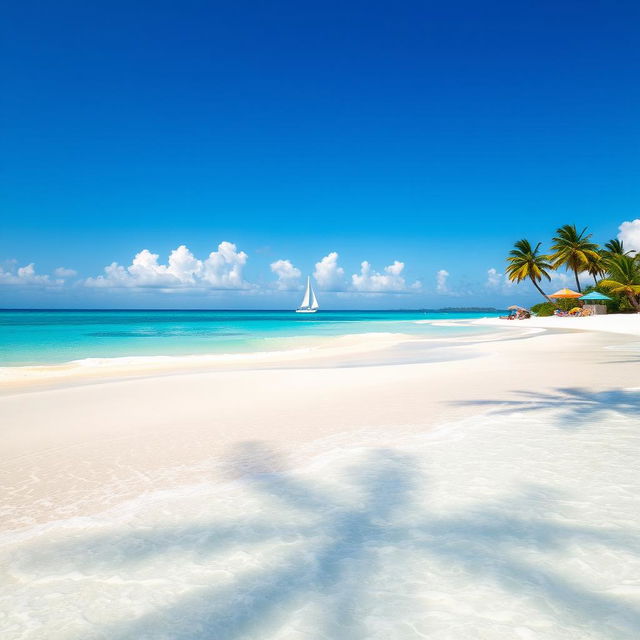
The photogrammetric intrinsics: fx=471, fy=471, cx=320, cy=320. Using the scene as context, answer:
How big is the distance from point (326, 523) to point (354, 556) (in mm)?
509

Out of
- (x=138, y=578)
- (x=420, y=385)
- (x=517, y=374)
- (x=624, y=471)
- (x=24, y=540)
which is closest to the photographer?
(x=138, y=578)

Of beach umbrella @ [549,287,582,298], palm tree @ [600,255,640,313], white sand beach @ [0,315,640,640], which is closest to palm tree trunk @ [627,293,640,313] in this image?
palm tree @ [600,255,640,313]

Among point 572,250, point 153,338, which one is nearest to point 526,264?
point 572,250

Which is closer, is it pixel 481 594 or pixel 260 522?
pixel 481 594

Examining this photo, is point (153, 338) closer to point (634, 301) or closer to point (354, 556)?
point (354, 556)

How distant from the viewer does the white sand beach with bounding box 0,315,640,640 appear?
2.34m

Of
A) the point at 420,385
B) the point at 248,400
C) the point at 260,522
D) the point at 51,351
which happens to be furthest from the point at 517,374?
the point at 51,351

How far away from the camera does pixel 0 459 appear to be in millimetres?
5234

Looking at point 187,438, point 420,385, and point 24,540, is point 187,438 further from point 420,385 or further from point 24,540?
point 420,385

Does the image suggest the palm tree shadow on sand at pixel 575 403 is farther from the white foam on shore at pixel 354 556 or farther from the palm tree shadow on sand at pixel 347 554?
the palm tree shadow on sand at pixel 347 554

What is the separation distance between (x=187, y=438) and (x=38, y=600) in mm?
3349

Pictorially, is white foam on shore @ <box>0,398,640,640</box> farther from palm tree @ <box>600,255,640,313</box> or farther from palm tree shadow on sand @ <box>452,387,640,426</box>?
palm tree @ <box>600,255,640,313</box>

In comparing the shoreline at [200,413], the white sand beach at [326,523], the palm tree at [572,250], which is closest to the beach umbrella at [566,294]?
the palm tree at [572,250]

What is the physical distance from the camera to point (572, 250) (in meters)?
54.4
